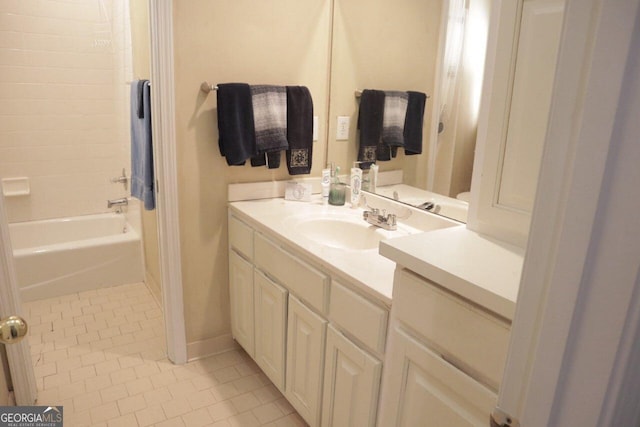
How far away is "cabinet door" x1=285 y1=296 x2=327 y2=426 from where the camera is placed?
157cm

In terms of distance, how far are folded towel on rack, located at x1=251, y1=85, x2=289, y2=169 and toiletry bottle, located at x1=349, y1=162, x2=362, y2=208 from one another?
36 centimetres

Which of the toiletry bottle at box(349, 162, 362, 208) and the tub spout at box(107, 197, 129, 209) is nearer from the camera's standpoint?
the toiletry bottle at box(349, 162, 362, 208)

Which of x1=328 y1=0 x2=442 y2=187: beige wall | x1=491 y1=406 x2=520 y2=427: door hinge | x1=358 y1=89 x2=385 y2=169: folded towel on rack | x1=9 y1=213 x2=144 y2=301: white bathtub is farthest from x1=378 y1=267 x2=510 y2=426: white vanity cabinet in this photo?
x1=9 y1=213 x2=144 y2=301: white bathtub

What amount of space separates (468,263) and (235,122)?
52.0 inches

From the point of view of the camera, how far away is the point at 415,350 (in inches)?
43.8

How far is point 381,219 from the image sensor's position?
1822mm

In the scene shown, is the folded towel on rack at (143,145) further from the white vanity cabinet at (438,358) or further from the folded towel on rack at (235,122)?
the white vanity cabinet at (438,358)

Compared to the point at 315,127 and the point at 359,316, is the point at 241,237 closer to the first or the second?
the point at 315,127

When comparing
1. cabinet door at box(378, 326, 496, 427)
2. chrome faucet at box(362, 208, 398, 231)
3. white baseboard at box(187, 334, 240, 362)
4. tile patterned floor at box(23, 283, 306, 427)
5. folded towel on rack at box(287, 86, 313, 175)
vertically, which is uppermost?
folded towel on rack at box(287, 86, 313, 175)

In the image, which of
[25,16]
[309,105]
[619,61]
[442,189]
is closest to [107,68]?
[25,16]

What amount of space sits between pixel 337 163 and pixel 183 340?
4.04 feet

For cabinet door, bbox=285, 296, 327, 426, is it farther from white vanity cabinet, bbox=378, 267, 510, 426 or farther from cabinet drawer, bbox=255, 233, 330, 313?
→ white vanity cabinet, bbox=378, 267, 510, 426

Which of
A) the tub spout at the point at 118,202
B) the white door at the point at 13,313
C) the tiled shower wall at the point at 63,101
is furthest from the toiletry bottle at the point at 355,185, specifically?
the tub spout at the point at 118,202

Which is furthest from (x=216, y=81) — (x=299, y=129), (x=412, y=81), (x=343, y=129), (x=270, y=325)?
(x=270, y=325)
